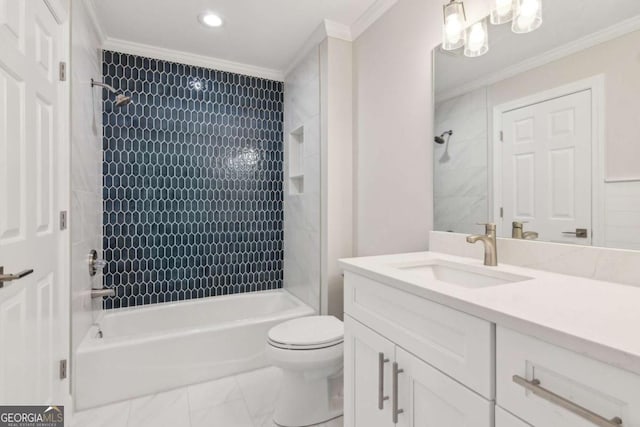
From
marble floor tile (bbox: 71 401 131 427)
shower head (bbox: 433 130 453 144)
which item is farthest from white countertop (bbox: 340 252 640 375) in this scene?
marble floor tile (bbox: 71 401 131 427)

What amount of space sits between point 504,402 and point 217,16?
2588mm

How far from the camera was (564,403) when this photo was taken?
23.1 inches

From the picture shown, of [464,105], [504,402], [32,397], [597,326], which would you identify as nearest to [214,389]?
[32,397]

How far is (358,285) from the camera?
127cm

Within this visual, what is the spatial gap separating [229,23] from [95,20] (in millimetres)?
919

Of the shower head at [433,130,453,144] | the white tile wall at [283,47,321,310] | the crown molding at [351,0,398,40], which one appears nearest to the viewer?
the shower head at [433,130,453,144]

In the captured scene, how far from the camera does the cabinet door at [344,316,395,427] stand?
3.55 feet

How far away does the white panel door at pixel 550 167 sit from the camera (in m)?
1.08

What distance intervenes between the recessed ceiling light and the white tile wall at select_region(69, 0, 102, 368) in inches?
27.4

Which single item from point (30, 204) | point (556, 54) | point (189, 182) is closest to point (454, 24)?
point (556, 54)

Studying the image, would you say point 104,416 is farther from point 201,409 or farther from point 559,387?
point 559,387

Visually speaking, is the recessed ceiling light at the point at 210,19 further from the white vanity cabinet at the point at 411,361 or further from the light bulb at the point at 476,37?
the white vanity cabinet at the point at 411,361

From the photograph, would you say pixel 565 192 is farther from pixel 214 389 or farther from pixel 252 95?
pixel 252 95

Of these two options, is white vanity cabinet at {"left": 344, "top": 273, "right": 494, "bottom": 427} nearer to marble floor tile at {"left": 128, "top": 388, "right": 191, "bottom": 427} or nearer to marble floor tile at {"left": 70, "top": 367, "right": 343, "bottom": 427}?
marble floor tile at {"left": 70, "top": 367, "right": 343, "bottom": 427}
